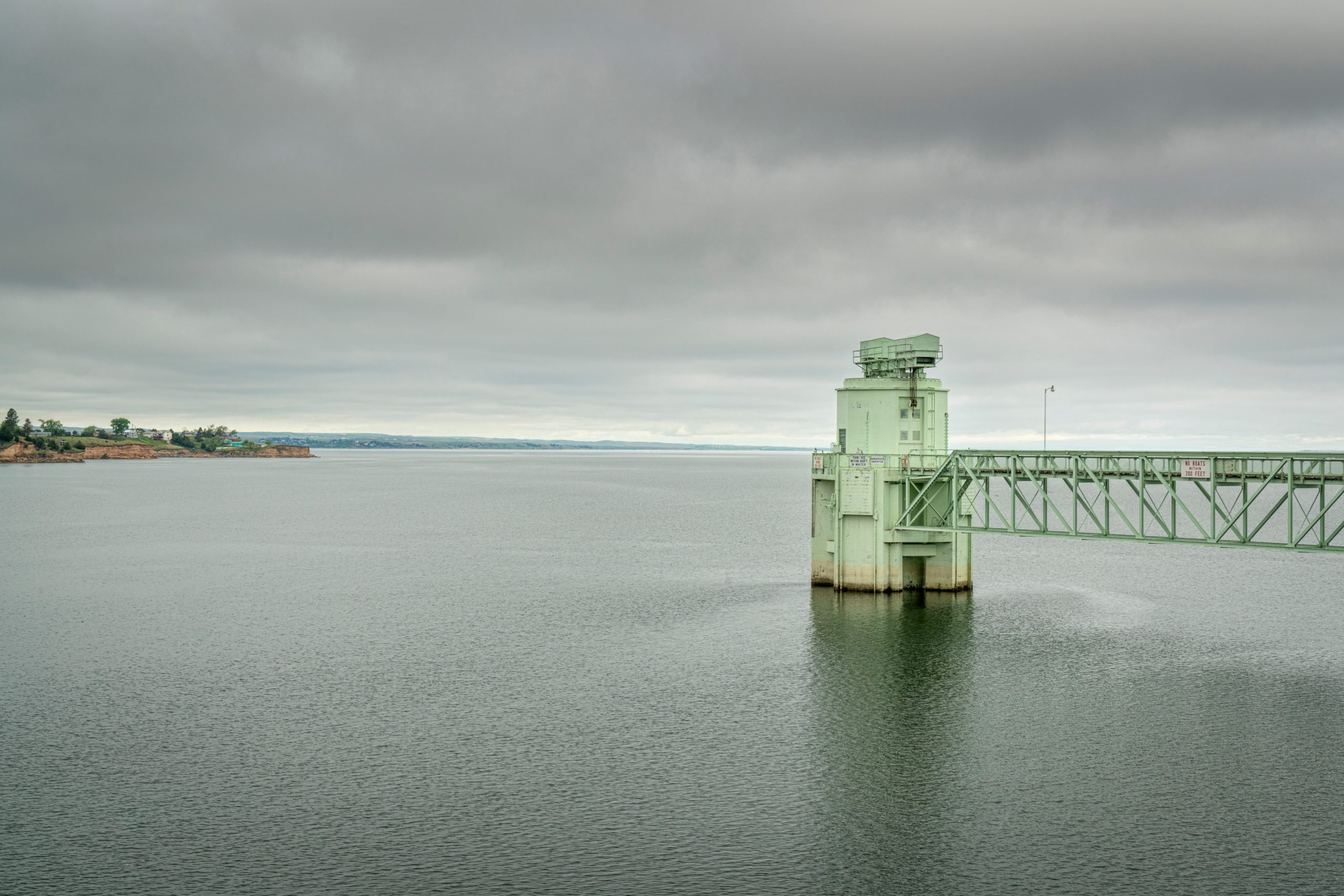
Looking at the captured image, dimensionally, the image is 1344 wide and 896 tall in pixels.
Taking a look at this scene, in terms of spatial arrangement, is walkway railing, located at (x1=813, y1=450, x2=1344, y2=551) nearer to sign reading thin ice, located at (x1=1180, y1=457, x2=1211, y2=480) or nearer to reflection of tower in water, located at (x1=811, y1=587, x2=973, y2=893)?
sign reading thin ice, located at (x1=1180, y1=457, x2=1211, y2=480)

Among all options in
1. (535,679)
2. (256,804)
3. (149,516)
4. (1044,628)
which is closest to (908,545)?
(1044,628)

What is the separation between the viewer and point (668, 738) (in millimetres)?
34500

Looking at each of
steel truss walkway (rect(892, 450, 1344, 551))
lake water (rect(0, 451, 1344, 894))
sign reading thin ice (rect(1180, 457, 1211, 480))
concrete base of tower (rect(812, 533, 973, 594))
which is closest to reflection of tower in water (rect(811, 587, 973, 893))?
lake water (rect(0, 451, 1344, 894))

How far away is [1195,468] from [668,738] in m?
29.1

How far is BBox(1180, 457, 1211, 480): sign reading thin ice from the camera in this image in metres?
45.5

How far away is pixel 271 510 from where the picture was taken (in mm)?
144375

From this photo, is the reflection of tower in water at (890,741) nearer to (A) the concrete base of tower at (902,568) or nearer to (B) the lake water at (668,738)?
(B) the lake water at (668,738)

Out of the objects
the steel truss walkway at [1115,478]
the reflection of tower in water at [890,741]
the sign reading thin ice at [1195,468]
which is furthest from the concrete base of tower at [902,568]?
the sign reading thin ice at [1195,468]

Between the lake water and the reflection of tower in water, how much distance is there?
0.14 m

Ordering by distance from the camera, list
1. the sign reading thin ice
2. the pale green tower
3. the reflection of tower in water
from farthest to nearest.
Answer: the pale green tower
the sign reading thin ice
the reflection of tower in water

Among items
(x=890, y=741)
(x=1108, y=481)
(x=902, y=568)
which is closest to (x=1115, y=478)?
(x=1108, y=481)

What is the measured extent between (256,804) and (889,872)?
1842 cm

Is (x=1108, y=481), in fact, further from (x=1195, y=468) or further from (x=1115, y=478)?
(x=1195, y=468)

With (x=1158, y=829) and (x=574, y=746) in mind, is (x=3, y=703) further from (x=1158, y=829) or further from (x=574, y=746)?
(x=1158, y=829)
